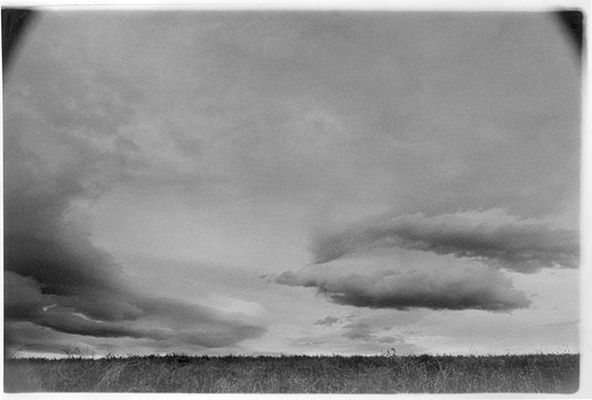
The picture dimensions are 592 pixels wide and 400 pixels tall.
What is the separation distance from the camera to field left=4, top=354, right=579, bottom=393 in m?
6.24

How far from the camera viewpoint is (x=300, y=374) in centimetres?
632

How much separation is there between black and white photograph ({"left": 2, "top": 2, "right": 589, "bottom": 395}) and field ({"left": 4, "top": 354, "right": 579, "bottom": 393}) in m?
0.02

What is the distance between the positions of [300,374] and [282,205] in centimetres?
146

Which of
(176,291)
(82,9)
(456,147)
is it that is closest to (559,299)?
(456,147)

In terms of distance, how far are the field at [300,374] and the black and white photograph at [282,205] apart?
0.06 ft

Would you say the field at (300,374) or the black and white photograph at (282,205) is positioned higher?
the black and white photograph at (282,205)

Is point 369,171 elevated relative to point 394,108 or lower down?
lower down

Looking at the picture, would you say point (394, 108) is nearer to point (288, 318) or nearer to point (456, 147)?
point (456, 147)

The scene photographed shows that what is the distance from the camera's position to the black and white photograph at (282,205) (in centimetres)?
624

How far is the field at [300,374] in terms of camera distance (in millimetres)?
6238

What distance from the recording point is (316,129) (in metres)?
6.29

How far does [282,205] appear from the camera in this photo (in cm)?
635

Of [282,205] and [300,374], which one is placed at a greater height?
[282,205]

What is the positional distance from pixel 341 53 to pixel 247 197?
147cm
